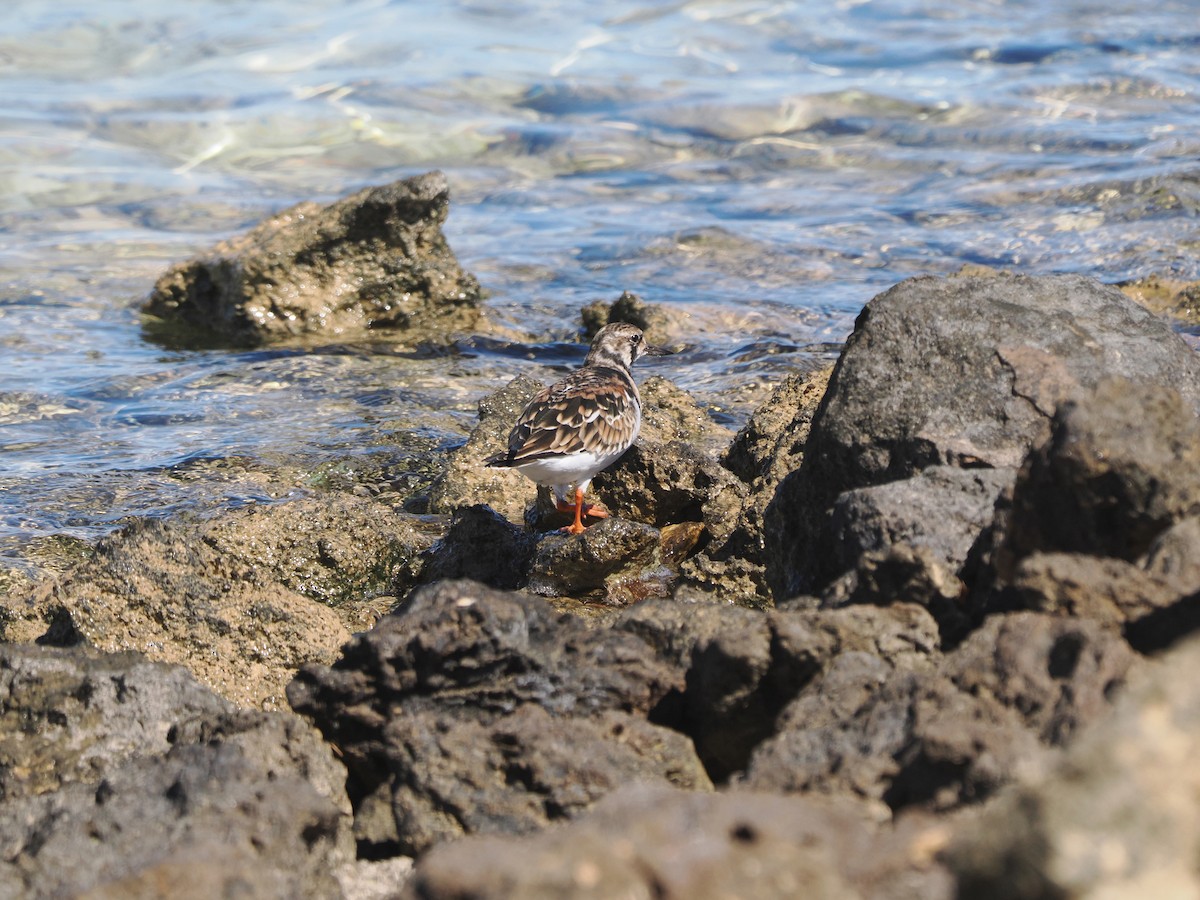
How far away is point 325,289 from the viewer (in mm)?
10617

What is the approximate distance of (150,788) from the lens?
321 cm

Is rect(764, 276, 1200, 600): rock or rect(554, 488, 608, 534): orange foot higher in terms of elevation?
rect(764, 276, 1200, 600): rock

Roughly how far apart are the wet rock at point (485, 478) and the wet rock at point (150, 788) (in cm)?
291

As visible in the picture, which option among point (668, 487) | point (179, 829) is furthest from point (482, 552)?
point (179, 829)

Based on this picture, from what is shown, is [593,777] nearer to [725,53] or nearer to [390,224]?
[390,224]

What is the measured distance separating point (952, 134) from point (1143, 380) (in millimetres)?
12406

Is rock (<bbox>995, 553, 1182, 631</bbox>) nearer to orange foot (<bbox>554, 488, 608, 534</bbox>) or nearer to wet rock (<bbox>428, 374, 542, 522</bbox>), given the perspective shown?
orange foot (<bbox>554, 488, 608, 534</bbox>)

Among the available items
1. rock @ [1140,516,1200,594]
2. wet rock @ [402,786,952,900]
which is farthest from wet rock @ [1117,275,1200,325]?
wet rock @ [402,786,952,900]

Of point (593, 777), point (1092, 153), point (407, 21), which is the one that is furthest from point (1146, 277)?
point (407, 21)

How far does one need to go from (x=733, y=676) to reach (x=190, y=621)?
81.4 inches

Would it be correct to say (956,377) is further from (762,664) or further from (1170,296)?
(1170,296)

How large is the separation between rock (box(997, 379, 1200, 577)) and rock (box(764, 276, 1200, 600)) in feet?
2.92

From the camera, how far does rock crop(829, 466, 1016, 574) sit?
150 inches

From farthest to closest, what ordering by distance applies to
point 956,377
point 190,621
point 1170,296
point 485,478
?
point 1170,296
point 485,478
point 190,621
point 956,377
